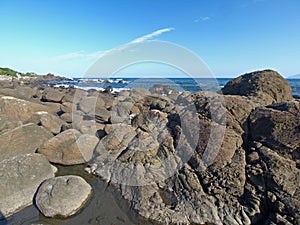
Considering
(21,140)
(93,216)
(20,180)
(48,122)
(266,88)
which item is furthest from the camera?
(48,122)

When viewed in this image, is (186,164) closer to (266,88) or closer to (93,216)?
(93,216)

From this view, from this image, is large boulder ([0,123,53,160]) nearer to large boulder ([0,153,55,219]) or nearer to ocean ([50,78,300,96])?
large boulder ([0,153,55,219])

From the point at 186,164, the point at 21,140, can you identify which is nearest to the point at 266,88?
the point at 186,164

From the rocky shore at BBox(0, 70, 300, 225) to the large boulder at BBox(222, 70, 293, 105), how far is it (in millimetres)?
40

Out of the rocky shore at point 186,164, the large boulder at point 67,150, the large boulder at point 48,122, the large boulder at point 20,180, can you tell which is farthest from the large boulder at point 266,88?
the large boulder at point 48,122

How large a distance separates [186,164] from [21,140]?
502 cm

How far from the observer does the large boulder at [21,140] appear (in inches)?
266

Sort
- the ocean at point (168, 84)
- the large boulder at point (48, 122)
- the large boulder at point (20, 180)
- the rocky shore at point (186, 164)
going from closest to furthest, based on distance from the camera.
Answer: the rocky shore at point (186, 164) < the large boulder at point (20, 180) < the large boulder at point (48, 122) < the ocean at point (168, 84)

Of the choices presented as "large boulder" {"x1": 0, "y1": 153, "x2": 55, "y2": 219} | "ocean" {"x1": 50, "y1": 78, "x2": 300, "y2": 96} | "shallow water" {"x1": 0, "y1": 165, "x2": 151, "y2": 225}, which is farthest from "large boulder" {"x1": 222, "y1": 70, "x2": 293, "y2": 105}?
"large boulder" {"x1": 0, "y1": 153, "x2": 55, "y2": 219}

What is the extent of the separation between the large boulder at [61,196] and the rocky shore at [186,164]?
0.02 meters

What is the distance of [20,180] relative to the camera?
5.18m

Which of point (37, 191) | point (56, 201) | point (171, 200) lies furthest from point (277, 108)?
point (37, 191)

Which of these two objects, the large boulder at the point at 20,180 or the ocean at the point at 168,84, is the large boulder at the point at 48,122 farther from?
the ocean at the point at 168,84

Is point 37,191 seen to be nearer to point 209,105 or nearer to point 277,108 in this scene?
point 209,105
